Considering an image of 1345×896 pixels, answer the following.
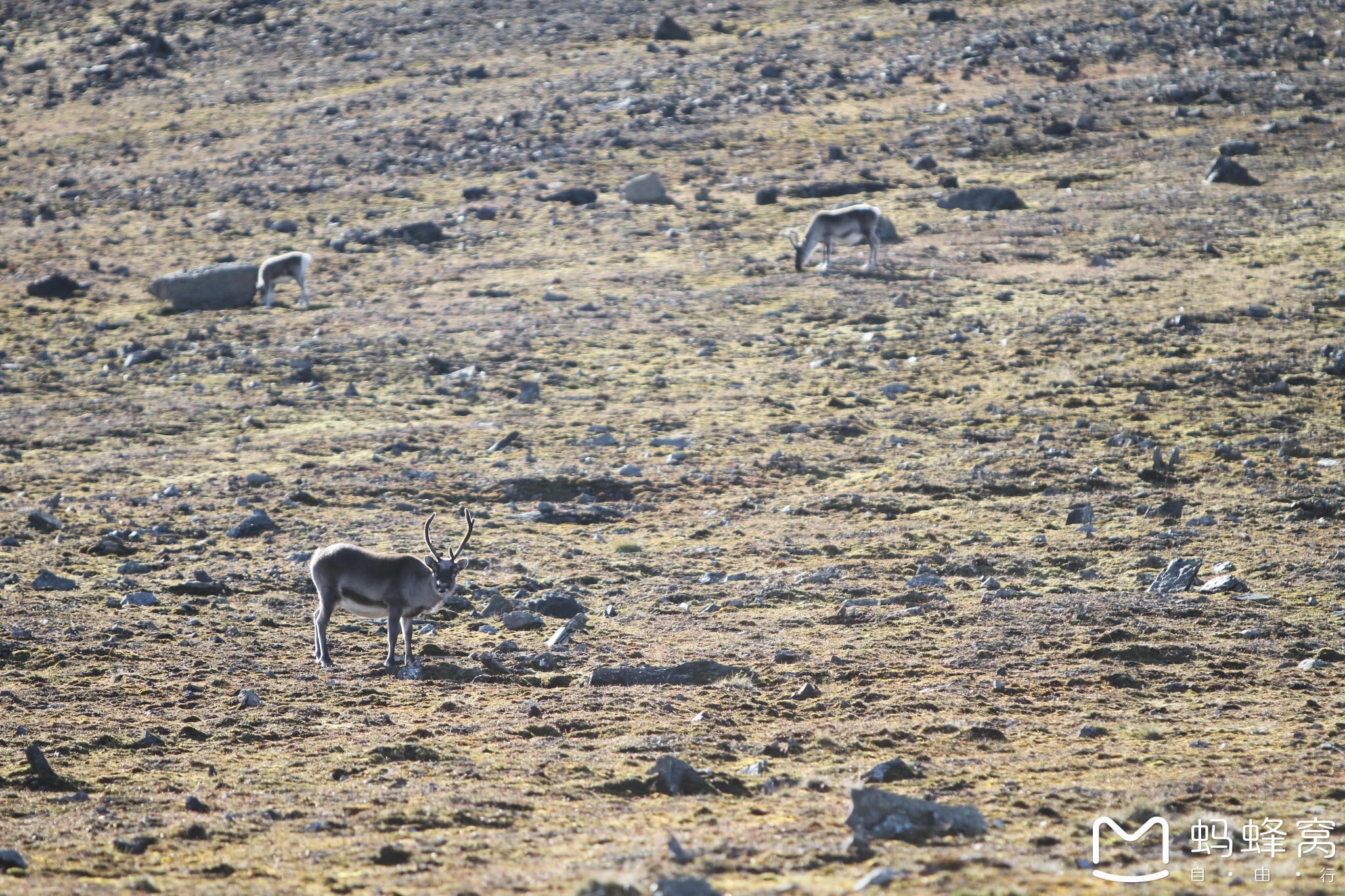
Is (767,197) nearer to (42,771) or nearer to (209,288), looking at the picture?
(209,288)

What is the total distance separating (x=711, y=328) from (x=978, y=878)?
19091mm

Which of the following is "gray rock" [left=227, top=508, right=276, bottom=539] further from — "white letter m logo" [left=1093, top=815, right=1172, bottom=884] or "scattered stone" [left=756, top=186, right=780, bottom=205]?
"scattered stone" [left=756, top=186, right=780, bottom=205]

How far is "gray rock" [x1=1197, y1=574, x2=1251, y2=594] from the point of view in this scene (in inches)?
498

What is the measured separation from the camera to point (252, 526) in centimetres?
1585

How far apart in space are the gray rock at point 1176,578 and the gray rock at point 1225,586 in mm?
171

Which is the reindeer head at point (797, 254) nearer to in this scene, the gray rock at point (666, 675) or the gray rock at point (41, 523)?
the gray rock at point (41, 523)

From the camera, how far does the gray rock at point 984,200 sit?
3209 centimetres

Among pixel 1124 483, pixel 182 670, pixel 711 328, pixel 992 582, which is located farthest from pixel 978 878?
pixel 711 328

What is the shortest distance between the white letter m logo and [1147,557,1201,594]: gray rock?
568 cm

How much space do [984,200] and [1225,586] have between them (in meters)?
21.2

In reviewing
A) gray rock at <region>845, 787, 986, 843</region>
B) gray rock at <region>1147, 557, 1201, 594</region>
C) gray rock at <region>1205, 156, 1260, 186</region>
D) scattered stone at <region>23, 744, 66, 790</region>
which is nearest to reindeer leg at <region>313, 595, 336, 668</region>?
scattered stone at <region>23, 744, 66, 790</region>

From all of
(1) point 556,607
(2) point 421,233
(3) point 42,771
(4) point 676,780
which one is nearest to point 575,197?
(2) point 421,233

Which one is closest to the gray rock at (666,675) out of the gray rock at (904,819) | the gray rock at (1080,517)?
the gray rock at (904,819)

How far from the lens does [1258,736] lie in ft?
30.1
